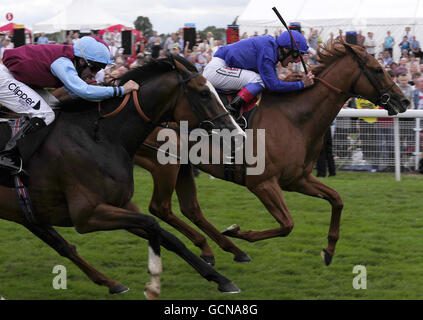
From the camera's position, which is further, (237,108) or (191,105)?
(237,108)

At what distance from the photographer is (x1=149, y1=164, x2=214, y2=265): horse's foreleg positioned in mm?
6082

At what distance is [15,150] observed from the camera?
15.2ft

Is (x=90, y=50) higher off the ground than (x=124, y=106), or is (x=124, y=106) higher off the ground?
(x=90, y=50)

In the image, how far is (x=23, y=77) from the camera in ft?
15.7

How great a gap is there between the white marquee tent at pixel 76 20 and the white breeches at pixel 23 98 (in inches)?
698

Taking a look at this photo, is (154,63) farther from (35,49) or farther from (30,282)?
(30,282)

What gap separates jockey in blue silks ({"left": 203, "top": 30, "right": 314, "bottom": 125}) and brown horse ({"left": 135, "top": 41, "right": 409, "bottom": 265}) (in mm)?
149

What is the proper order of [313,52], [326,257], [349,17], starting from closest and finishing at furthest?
[326,257], [313,52], [349,17]

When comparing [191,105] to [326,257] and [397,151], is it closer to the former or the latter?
[326,257]

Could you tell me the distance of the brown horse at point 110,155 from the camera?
4559mm

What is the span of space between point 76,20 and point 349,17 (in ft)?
30.7

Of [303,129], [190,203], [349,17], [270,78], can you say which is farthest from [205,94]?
[349,17]

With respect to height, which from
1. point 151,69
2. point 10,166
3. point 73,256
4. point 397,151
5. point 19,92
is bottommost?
point 397,151

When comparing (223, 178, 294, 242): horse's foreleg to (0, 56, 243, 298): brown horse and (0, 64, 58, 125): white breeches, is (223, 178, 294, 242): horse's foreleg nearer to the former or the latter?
(0, 56, 243, 298): brown horse
